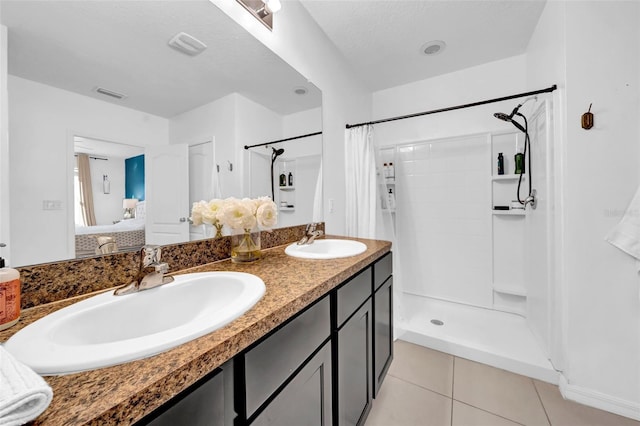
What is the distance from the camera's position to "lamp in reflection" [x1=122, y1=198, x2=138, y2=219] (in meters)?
0.77

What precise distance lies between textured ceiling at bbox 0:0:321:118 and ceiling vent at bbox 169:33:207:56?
0.02 meters

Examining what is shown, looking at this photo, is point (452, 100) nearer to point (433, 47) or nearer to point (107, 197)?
point (433, 47)

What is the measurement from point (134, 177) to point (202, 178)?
258mm

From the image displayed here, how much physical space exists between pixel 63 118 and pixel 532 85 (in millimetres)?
2926

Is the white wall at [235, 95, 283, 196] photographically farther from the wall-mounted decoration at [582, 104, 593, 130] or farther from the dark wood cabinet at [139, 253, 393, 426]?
the wall-mounted decoration at [582, 104, 593, 130]

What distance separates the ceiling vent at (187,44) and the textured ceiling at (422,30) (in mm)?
1109

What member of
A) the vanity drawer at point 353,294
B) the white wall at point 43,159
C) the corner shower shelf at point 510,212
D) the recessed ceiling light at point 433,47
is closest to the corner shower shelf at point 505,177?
the corner shower shelf at point 510,212

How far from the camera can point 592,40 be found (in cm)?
133

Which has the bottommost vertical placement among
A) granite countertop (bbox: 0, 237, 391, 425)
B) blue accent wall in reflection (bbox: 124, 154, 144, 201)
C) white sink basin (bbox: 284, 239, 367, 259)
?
granite countertop (bbox: 0, 237, 391, 425)

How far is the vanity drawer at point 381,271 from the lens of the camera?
1253mm

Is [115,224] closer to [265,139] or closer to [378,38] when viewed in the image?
[265,139]

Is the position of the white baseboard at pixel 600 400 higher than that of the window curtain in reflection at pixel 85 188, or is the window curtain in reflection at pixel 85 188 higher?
the window curtain in reflection at pixel 85 188

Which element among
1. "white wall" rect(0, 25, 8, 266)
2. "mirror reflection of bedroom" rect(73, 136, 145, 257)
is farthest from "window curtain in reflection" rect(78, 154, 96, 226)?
"white wall" rect(0, 25, 8, 266)

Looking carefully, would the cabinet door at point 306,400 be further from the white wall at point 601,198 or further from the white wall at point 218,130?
the white wall at point 601,198
